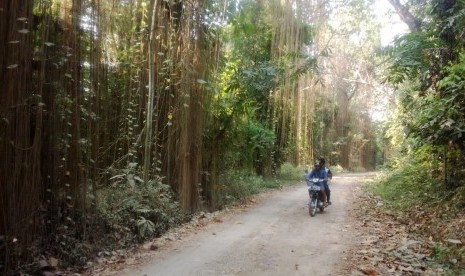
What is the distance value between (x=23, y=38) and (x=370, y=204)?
9.89 metres

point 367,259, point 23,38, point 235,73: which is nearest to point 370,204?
point 235,73

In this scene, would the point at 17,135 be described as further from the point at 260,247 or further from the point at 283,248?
the point at 283,248

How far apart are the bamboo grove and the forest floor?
2.26 ft

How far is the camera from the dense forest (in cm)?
512

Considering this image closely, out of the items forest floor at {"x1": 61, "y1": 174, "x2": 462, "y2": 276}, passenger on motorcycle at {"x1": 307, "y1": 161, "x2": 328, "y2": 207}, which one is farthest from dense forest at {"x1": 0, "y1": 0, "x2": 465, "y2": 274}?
passenger on motorcycle at {"x1": 307, "y1": 161, "x2": 328, "y2": 207}

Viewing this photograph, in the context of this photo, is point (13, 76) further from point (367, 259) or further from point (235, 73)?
point (235, 73)

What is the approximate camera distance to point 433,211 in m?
8.59

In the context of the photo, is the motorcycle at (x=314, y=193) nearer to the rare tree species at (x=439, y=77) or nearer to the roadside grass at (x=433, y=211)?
the roadside grass at (x=433, y=211)

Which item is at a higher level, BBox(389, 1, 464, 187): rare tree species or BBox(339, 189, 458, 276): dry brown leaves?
BBox(389, 1, 464, 187): rare tree species

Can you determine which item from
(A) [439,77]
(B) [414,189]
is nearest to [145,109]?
(B) [414,189]

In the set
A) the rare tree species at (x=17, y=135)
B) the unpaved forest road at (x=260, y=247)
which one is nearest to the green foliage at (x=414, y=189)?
the unpaved forest road at (x=260, y=247)

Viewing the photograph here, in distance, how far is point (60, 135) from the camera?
5812 millimetres

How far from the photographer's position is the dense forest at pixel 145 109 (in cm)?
512

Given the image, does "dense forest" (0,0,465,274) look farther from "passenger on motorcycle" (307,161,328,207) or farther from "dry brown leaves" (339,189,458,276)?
"passenger on motorcycle" (307,161,328,207)
